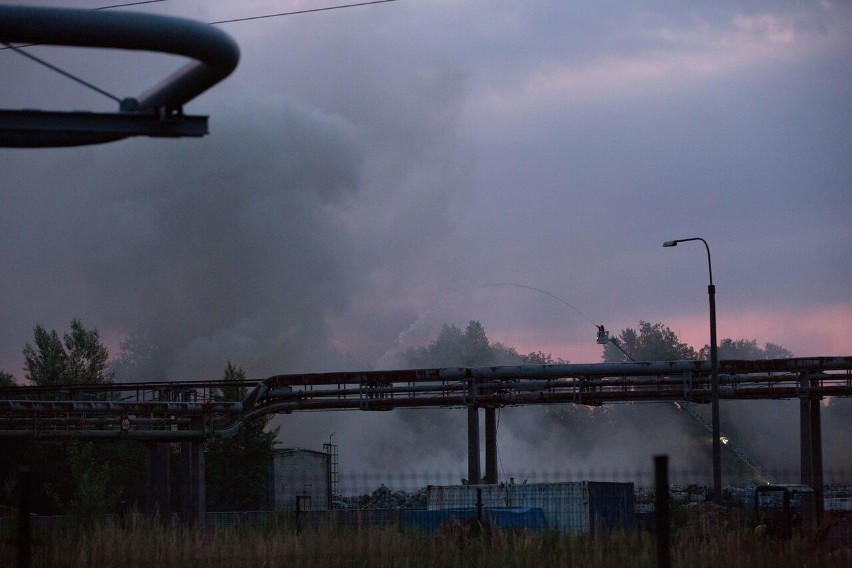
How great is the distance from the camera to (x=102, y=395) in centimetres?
5391

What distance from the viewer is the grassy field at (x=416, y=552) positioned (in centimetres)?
1458

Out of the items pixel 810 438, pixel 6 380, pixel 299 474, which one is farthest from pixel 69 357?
pixel 810 438

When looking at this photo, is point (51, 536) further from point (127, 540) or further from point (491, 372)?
point (491, 372)

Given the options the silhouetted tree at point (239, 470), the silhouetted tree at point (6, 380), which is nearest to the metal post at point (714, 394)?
the silhouetted tree at point (239, 470)

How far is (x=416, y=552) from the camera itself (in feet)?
50.9

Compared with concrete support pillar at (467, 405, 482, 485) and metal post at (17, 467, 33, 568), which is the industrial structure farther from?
metal post at (17, 467, 33, 568)

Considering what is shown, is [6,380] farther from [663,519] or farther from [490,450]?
[663,519]

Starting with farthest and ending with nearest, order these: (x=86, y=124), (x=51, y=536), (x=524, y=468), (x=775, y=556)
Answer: (x=524, y=468) → (x=51, y=536) → (x=775, y=556) → (x=86, y=124)

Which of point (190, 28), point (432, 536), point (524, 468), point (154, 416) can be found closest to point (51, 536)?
point (432, 536)

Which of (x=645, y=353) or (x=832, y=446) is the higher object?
(x=645, y=353)

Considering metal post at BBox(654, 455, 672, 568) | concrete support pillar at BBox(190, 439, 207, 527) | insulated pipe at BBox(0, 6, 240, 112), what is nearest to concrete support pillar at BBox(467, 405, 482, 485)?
concrete support pillar at BBox(190, 439, 207, 527)

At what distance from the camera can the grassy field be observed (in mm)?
14578

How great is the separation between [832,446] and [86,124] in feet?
230

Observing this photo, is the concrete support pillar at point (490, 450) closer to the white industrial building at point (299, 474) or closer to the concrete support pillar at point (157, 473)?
the concrete support pillar at point (157, 473)
